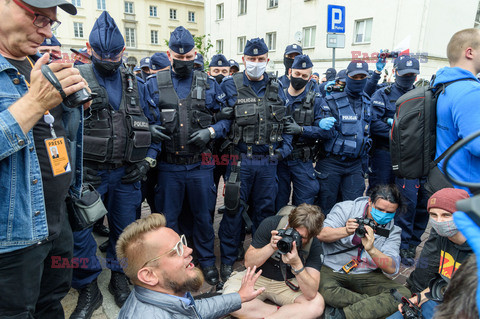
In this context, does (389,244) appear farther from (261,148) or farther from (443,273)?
(261,148)

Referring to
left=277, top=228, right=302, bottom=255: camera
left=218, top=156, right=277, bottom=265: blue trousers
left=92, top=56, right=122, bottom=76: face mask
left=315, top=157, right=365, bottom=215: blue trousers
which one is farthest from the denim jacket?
left=315, top=157, right=365, bottom=215: blue trousers

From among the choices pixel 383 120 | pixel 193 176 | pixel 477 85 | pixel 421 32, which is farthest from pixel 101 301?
pixel 421 32

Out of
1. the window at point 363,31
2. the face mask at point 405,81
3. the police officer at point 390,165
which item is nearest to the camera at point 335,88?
the police officer at point 390,165

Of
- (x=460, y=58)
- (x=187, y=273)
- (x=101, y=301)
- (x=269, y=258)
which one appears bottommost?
(x=101, y=301)

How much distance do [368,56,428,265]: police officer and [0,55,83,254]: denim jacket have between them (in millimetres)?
3858

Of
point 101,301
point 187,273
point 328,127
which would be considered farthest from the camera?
point 328,127

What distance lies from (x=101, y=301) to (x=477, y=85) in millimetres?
3562

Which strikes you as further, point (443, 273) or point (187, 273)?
point (443, 273)

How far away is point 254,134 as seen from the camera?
11.8 feet

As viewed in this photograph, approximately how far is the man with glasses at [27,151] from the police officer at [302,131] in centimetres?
269

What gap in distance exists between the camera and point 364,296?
2.98 m

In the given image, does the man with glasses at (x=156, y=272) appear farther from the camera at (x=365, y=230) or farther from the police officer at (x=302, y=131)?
the police officer at (x=302, y=131)

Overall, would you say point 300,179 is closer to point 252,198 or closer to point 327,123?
point 252,198

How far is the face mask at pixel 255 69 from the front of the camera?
3.61 m
